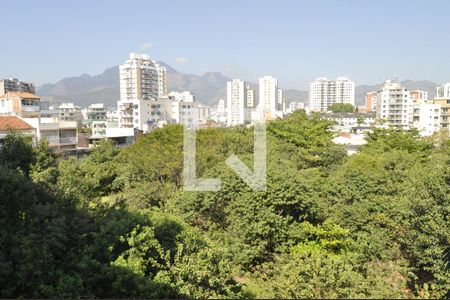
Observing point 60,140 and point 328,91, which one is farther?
point 328,91

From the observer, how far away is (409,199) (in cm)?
586

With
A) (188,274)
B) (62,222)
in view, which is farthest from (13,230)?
(188,274)

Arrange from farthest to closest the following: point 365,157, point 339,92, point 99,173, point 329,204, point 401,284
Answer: point 339,92 < point 99,173 < point 365,157 < point 329,204 < point 401,284

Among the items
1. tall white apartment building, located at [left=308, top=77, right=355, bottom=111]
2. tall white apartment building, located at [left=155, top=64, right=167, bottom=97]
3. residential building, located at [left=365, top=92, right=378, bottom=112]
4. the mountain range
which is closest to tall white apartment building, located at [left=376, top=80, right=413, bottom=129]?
the mountain range

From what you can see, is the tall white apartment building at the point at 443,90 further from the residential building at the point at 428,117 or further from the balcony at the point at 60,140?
the balcony at the point at 60,140

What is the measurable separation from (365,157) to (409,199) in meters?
4.18

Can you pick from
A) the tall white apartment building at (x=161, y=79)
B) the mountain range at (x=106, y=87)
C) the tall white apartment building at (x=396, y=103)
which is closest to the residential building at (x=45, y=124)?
the mountain range at (x=106, y=87)

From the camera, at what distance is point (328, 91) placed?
183ft

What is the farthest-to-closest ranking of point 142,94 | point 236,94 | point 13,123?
1. point 236,94
2. point 142,94
3. point 13,123

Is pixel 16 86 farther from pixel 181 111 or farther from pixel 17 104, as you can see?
pixel 17 104

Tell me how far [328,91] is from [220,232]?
2087 inches

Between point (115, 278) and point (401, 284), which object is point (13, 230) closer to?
point (115, 278)

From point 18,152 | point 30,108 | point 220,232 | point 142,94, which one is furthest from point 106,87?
point 220,232

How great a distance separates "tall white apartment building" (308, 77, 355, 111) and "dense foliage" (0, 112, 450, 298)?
47261 mm
